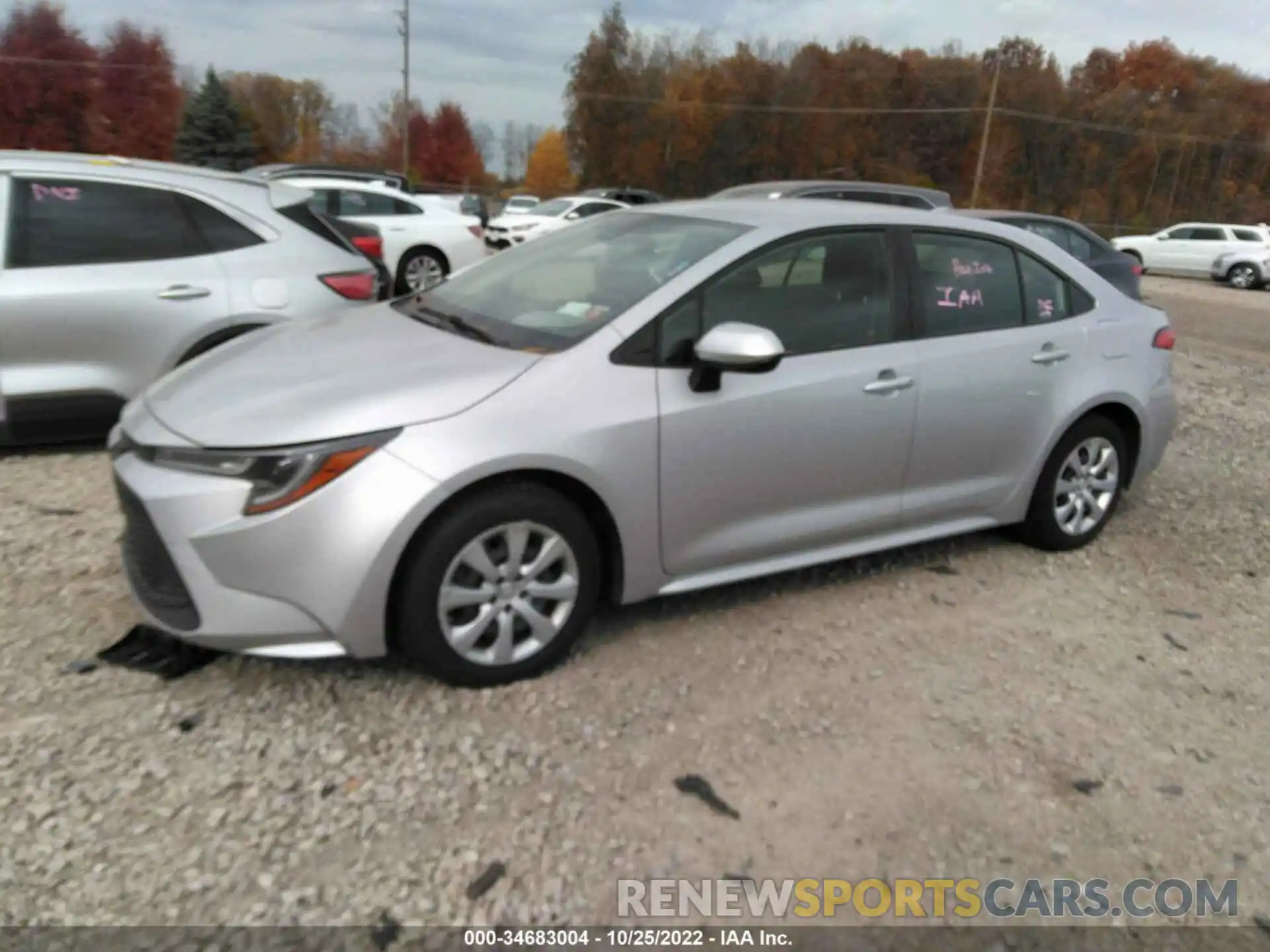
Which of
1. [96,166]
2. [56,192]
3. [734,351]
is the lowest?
[734,351]

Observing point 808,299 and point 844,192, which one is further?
point 844,192

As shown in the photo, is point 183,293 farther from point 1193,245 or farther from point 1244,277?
point 1193,245

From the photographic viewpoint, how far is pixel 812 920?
243cm

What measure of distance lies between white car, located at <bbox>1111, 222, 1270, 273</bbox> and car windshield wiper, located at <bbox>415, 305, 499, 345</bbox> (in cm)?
2650

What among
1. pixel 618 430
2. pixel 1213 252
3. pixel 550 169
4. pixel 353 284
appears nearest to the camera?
pixel 618 430

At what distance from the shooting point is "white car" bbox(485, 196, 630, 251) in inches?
847

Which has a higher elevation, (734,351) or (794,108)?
(794,108)

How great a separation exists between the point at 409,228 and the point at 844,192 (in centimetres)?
544

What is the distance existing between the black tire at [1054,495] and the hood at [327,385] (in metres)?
2.60

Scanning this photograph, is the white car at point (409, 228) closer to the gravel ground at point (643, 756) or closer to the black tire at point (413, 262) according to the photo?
the black tire at point (413, 262)

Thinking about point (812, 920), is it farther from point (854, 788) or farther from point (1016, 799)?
point (1016, 799)

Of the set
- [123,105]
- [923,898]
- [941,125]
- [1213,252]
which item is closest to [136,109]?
[123,105]

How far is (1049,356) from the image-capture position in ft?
14.4

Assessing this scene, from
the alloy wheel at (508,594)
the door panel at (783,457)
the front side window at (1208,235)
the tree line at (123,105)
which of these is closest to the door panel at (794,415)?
the door panel at (783,457)
